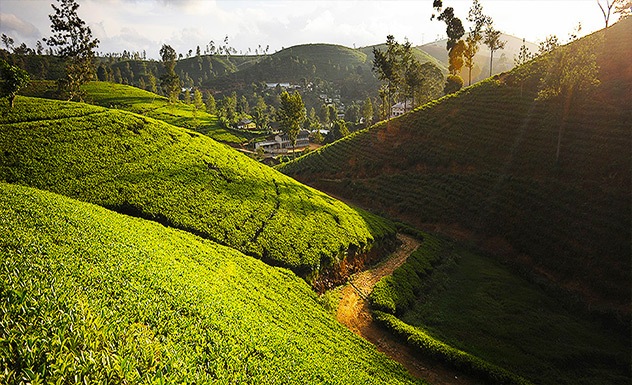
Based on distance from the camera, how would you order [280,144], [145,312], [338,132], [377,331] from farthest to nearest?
1. [280,144]
2. [338,132]
3. [377,331]
4. [145,312]

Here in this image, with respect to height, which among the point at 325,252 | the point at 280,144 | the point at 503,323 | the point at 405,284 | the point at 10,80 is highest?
the point at 10,80

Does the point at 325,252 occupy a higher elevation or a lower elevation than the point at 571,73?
lower

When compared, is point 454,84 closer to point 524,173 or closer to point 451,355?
point 524,173

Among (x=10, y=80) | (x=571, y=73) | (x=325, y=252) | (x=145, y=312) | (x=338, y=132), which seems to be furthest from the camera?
(x=338, y=132)

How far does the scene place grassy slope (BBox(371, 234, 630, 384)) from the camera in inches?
701

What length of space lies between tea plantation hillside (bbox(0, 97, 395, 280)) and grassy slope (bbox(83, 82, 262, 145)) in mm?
70950

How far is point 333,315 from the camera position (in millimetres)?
19359

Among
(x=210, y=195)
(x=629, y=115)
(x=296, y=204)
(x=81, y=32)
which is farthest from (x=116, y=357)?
(x=81, y=32)

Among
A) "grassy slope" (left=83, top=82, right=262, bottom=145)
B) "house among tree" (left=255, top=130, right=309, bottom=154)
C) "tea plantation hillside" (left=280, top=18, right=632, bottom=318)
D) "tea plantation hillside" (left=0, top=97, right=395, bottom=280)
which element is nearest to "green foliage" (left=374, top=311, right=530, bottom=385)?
"tea plantation hillside" (left=0, top=97, right=395, bottom=280)

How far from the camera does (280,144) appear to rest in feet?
346

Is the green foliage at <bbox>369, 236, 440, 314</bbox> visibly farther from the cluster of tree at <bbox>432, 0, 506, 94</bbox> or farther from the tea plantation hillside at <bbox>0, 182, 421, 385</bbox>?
the cluster of tree at <bbox>432, 0, 506, 94</bbox>

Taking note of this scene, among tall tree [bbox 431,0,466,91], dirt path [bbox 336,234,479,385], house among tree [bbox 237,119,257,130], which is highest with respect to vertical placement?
tall tree [bbox 431,0,466,91]

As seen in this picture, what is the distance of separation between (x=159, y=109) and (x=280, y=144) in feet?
121

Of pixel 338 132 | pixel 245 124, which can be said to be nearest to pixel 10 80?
pixel 338 132
